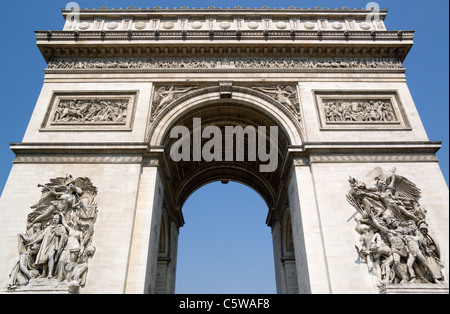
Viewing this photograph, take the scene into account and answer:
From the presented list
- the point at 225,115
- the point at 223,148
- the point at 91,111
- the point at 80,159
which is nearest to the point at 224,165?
the point at 223,148

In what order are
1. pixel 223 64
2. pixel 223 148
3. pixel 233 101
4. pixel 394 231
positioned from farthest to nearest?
pixel 223 148 < pixel 223 64 < pixel 233 101 < pixel 394 231

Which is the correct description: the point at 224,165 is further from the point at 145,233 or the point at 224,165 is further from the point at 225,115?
the point at 145,233

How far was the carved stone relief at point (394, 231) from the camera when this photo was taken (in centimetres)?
1002

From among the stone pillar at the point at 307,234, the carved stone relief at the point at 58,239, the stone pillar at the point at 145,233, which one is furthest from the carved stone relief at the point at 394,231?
the carved stone relief at the point at 58,239

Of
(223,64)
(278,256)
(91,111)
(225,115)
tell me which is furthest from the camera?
(278,256)

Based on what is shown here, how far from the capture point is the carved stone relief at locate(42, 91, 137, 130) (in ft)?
43.5

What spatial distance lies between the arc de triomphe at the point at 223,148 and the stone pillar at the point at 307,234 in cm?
5

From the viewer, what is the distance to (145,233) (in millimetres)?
11031

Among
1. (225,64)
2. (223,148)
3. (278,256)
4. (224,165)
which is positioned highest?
(225,64)

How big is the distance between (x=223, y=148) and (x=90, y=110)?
717 cm

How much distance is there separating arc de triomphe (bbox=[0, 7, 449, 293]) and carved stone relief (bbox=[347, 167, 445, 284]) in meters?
0.04

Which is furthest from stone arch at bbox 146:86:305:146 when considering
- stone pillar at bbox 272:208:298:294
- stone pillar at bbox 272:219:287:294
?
stone pillar at bbox 272:219:287:294
